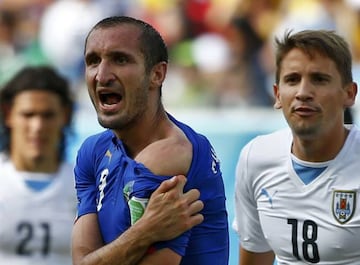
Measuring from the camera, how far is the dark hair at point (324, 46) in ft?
16.0

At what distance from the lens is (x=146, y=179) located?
4199mm

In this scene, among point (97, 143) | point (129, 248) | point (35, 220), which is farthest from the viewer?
point (35, 220)

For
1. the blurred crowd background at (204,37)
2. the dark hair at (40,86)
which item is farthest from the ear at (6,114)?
the blurred crowd background at (204,37)

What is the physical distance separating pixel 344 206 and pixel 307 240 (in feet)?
0.76

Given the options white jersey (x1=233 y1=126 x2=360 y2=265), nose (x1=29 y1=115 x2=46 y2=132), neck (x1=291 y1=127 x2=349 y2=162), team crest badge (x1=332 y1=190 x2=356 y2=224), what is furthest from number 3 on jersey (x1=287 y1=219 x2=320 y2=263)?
nose (x1=29 y1=115 x2=46 y2=132)

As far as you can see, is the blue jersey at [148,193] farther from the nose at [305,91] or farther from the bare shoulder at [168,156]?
the nose at [305,91]

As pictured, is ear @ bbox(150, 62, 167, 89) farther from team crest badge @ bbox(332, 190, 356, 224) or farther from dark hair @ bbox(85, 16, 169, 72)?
team crest badge @ bbox(332, 190, 356, 224)

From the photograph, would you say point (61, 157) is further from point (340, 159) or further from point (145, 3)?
point (145, 3)

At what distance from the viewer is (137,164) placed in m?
4.26

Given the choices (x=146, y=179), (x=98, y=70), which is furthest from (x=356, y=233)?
(x=98, y=70)

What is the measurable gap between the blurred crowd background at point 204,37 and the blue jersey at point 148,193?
6.79 m

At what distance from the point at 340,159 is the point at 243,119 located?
6217mm

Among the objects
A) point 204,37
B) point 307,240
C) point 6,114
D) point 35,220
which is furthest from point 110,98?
point 204,37

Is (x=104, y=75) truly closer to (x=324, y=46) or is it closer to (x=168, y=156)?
(x=168, y=156)
